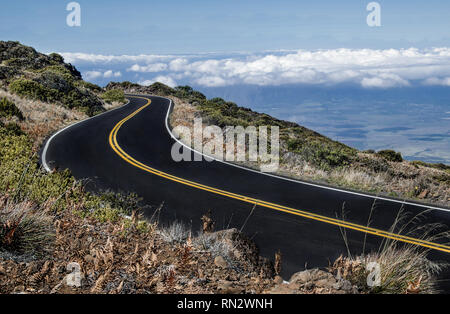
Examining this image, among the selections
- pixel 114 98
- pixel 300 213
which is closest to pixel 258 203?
pixel 300 213

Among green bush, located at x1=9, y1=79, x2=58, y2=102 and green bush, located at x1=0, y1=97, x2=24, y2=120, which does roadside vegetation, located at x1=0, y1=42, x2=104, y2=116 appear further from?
green bush, located at x1=0, y1=97, x2=24, y2=120

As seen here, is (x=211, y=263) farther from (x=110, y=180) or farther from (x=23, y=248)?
(x=110, y=180)

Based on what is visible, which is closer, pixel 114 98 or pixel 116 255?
pixel 116 255

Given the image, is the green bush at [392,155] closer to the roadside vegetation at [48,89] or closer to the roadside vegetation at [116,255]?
the roadside vegetation at [116,255]

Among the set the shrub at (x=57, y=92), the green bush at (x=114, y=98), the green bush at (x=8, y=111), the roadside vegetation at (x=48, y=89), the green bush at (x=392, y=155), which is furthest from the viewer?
the green bush at (x=114, y=98)

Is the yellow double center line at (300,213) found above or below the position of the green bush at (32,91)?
below

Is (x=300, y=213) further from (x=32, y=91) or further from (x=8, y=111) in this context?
(x=32, y=91)

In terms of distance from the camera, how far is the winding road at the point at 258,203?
25.4 feet

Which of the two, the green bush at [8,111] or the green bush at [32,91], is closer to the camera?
the green bush at [8,111]

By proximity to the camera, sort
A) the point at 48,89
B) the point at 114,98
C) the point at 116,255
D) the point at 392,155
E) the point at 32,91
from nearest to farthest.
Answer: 1. the point at 116,255
2. the point at 392,155
3. the point at 32,91
4. the point at 48,89
5. the point at 114,98

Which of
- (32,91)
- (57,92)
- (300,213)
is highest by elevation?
(57,92)

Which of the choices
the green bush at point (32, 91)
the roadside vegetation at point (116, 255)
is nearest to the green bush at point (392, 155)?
the roadside vegetation at point (116, 255)

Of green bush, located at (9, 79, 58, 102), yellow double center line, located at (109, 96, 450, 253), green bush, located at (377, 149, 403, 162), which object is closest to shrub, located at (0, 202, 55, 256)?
yellow double center line, located at (109, 96, 450, 253)

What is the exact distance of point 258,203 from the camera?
10.3 metres
